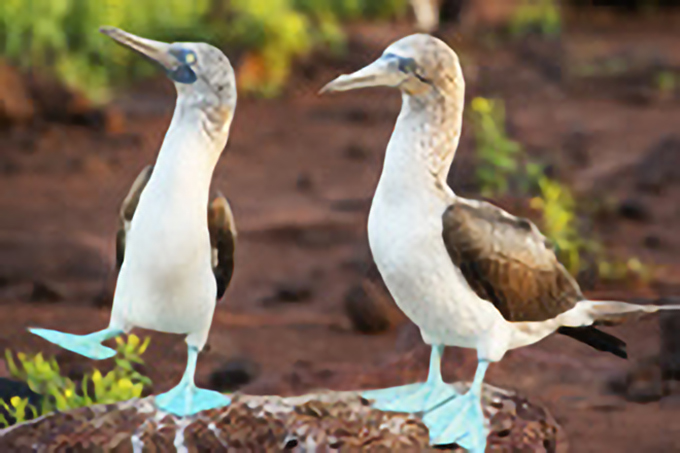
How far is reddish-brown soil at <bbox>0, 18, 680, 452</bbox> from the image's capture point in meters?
3.73

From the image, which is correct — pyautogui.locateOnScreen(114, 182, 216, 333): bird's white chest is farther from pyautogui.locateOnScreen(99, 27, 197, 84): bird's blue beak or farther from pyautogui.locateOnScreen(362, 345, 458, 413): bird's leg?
pyautogui.locateOnScreen(362, 345, 458, 413): bird's leg

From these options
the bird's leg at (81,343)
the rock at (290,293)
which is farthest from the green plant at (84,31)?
the bird's leg at (81,343)

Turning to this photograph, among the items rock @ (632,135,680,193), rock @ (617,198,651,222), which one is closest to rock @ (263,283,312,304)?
rock @ (617,198,651,222)

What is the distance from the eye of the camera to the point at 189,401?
8.01 ft

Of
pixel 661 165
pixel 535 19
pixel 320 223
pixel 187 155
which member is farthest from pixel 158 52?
pixel 535 19

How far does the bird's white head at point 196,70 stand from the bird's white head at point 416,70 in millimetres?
211

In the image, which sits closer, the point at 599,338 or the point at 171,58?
the point at 171,58

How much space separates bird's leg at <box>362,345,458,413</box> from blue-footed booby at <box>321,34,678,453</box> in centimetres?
10

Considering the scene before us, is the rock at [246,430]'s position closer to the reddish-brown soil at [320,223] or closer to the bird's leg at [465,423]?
the bird's leg at [465,423]

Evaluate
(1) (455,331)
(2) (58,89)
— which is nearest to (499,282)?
(1) (455,331)

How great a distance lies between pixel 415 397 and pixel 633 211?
3328 millimetres

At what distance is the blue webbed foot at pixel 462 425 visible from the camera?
7.65ft

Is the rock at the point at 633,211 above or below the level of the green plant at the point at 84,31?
below

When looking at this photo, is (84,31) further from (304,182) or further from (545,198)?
(545,198)
